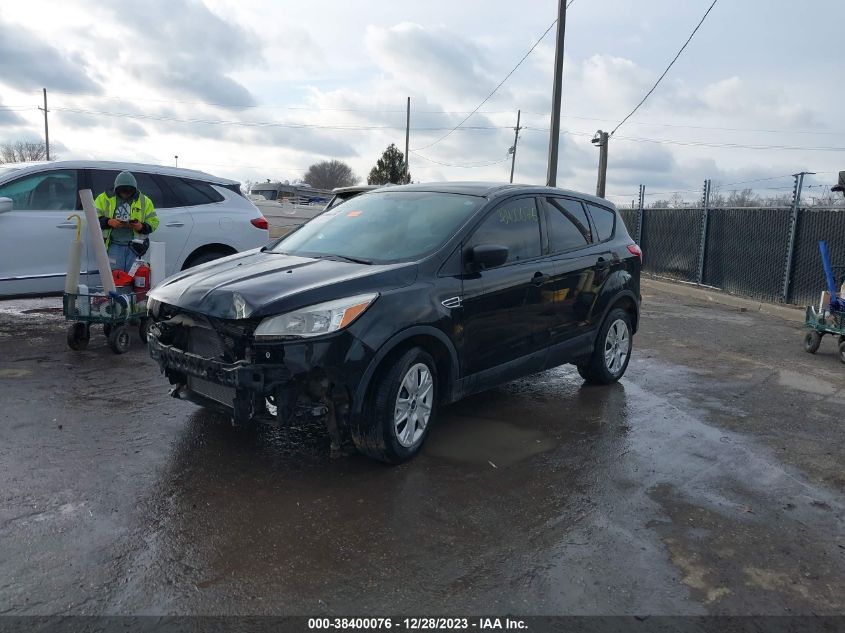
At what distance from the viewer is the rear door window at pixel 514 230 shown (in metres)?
4.96

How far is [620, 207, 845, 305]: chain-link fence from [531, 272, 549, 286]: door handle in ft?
27.6

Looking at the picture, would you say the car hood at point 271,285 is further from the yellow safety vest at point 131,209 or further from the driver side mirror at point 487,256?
the yellow safety vest at point 131,209

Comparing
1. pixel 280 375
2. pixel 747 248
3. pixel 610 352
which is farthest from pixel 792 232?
pixel 280 375

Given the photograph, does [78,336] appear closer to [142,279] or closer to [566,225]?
[142,279]

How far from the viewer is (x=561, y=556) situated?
3297mm

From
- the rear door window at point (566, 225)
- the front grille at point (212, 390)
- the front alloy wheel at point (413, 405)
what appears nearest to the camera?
the front grille at point (212, 390)

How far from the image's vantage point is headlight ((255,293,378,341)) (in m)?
3.83

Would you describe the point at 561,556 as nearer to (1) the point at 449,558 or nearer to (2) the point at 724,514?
(1) the point at 449,558

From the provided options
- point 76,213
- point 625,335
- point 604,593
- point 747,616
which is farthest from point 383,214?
point 76,213

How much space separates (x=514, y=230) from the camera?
5250 millimetres

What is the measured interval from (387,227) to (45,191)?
4738 millimetres

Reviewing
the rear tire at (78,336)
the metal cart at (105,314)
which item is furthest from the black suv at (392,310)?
the rear tire at (78,336)

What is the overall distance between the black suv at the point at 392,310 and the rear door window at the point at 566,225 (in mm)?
16

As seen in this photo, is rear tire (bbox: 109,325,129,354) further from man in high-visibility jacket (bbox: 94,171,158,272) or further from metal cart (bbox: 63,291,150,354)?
man in high-visibility jacket (bbox: 94,171,158,272)
